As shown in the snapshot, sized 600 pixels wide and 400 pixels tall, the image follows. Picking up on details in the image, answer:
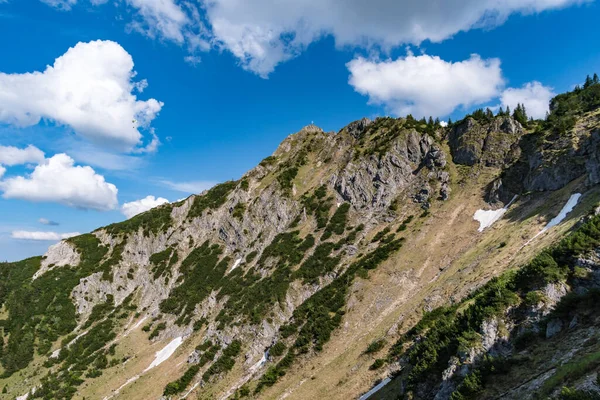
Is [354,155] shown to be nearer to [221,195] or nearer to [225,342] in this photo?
[221,195]

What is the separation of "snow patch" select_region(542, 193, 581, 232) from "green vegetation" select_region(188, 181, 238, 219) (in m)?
79.8

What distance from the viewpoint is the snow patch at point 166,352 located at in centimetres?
5975

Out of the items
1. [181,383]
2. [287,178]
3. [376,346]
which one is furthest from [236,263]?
[376,346]

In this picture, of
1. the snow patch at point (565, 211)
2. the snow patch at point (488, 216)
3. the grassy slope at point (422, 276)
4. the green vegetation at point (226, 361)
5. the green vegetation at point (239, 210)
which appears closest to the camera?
the grassy slope at point (422, 276)

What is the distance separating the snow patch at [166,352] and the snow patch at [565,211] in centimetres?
6407

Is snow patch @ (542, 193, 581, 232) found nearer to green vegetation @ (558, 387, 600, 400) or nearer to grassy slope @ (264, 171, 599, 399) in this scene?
grassy slope @ (264, 171, 599, 399)

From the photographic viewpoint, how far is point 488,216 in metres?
55.7

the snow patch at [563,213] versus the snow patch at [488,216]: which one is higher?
the snow patch at [488,216]

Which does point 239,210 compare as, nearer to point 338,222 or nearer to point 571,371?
point 338,222

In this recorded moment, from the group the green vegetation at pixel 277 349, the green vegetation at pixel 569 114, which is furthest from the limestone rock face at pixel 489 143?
the green vegetation at pixel 277 349

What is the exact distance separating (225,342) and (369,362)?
92.1 ft

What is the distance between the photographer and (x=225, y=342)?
178 feet

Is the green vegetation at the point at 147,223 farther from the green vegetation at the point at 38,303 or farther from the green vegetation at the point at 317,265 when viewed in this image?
the green vegetation at the point at 317,265

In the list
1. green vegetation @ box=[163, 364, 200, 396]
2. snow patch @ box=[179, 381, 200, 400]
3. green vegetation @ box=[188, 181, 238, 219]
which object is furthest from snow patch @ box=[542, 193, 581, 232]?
green vegetation @ box=[188, 181, 238, 219]
